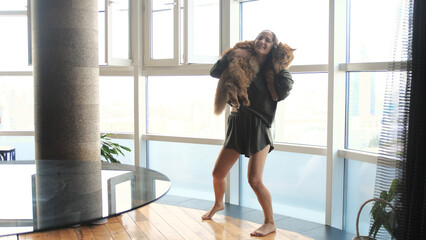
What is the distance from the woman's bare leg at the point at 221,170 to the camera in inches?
146

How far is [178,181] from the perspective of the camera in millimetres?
4988

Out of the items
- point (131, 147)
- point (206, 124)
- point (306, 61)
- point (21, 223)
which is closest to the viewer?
point (21, 223)

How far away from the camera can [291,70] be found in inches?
160

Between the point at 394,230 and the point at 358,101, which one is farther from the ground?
the point at 358,101

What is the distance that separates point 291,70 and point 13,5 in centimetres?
341

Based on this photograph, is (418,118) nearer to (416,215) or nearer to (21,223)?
(416,215)

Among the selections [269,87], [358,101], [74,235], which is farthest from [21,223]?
[358,101]

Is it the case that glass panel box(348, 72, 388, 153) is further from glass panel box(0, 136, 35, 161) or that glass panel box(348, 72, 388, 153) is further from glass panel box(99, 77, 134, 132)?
glass panel box(0, 136, 35, 161)

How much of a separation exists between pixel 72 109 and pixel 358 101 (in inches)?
85.7

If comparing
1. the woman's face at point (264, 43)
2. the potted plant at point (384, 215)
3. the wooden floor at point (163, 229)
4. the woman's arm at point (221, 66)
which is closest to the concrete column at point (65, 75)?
the wooden floor at point (163, 229)

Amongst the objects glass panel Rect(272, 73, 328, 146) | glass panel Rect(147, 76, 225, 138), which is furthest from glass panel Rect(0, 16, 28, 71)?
glass panel Rect(272, 73, 328, 146)

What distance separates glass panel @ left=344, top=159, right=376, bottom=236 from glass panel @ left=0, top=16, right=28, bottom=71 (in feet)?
12.7

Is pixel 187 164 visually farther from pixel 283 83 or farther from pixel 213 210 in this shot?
pixel 283 83

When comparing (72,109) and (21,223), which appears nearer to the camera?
(21,223)
